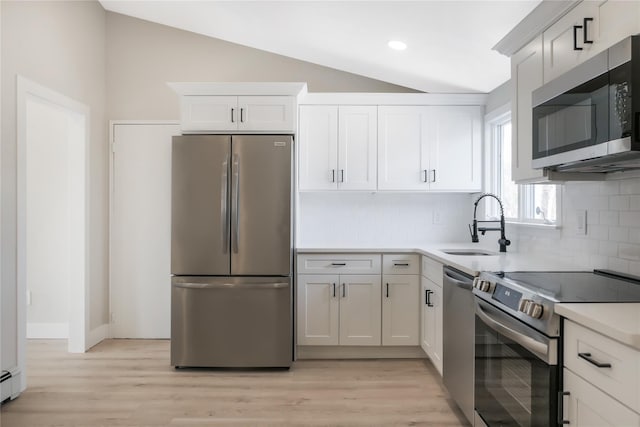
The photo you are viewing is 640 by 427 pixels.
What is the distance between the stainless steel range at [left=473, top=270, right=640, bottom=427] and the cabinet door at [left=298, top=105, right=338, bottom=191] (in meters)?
2.01

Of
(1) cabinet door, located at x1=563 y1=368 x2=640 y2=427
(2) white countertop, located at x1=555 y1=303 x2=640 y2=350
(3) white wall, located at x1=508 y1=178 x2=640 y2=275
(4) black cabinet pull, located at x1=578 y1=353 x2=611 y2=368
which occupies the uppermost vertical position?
(3) white wall, located at x1=508 y1=178 x2=640 y2=275

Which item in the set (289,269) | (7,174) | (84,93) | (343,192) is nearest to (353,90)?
(343,192)

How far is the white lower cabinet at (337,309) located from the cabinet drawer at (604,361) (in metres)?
2.12

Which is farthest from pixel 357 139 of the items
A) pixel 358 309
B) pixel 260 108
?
pixel 358 309

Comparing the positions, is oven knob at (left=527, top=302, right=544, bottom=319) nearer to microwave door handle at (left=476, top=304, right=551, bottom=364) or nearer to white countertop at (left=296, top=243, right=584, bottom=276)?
microwave door handle at (left=476, top=304, right=551, bottom=364)

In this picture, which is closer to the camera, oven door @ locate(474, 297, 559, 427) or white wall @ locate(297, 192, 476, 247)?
oven door @ locate(474, 297, 559, 427)

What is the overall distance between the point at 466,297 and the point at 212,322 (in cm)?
192

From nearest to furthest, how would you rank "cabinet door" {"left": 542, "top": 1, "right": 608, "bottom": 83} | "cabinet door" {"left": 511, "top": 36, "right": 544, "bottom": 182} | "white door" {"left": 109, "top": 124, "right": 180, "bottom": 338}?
"cabinet door" {"left": 542, "top": 1, "right": 608, "bottom": 83}
"cabinet door" {"left": 511, "top": 36, "right": 544, "bottom": 182}
"white door" {"left": 109, "top": 124, "right": 180, "bottom": 338}

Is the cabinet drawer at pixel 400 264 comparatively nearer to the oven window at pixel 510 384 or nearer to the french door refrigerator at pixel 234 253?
the french door refrigerator at pixel 234 253

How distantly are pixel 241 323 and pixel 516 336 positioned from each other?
2.14 metres

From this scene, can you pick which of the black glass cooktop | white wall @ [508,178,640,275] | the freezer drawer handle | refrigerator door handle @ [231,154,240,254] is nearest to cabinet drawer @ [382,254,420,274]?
the freezer drawer handle

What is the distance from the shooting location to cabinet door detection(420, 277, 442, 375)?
2986mm

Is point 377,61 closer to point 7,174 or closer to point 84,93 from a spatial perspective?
point 84,93

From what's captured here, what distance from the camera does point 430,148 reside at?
3871 mm
